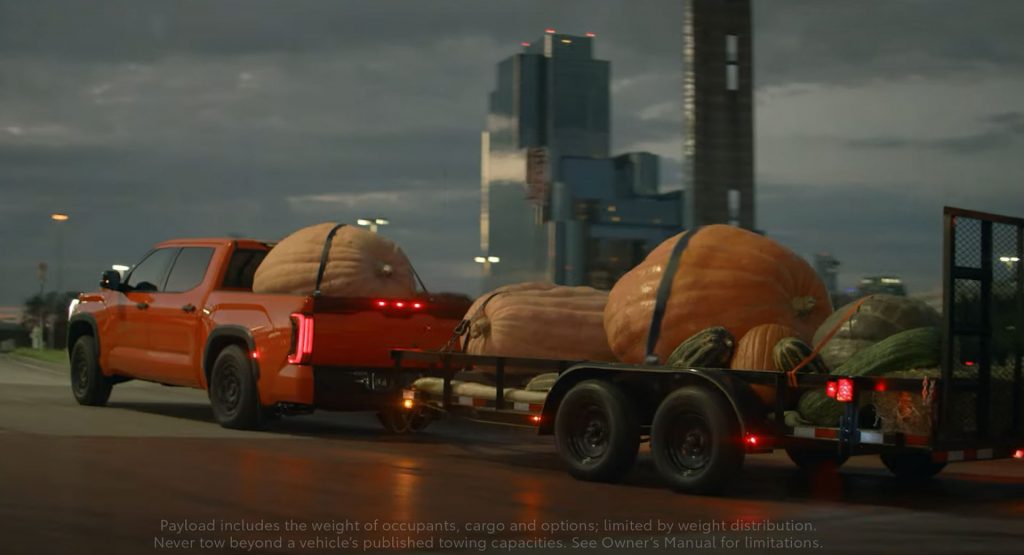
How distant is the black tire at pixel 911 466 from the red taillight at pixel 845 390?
235 cm

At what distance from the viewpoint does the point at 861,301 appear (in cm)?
1086

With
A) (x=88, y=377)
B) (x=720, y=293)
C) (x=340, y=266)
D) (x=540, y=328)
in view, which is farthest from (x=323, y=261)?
(x=720, y=293)

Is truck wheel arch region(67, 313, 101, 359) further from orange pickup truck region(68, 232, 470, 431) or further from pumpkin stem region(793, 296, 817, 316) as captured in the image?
pumpkin stem region(793, 296, 817, 316)

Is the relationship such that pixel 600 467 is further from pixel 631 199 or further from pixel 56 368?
pixel 631 199

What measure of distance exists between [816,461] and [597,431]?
2.59 metres

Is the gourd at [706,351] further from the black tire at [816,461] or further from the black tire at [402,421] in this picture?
the black tire at [402,421]

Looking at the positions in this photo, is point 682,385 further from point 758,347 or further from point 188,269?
point 188,269

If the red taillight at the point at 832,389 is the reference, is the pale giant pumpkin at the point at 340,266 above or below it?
above

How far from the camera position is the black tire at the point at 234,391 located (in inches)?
580

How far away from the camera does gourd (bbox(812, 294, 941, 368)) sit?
10.6 meters

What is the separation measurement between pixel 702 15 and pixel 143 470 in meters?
109

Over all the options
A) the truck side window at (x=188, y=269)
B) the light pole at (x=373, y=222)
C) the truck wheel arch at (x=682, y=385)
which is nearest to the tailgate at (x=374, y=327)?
the truck side window at (x=188, y=269)

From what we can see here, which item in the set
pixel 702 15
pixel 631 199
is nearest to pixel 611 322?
pixel 702 15

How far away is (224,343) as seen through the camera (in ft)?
50.8
